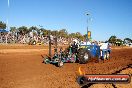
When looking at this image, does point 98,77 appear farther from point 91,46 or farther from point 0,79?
point 91,46

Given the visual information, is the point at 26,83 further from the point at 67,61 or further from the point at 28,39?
the point at 28,39

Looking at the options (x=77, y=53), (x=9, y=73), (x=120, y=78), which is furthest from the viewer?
(x=77, y=53)

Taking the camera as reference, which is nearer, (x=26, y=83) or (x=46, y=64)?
(x=26, y=83)

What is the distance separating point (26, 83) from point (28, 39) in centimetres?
3987

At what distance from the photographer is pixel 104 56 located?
21984 millimetres

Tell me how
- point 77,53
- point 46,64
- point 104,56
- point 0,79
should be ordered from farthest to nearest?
1. point 104,56
2. point 77,53
3. point 46,64
4. point 0,79

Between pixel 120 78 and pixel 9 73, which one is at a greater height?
pixel 120 78

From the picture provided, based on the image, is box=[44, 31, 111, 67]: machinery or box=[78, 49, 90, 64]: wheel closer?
box=[44, 31, 111, 67]: machinery

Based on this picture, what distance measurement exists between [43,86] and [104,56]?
13.0 meters

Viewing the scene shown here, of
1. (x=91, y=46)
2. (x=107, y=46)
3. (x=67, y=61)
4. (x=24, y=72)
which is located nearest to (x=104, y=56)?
(x=107, y=46)

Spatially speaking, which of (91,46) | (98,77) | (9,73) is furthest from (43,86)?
(91,46)

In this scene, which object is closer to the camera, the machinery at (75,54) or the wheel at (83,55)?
the machinery at (75,54)

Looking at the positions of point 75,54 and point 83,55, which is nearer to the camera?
point 83,55

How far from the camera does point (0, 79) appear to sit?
Answer: 1095 centimetres
